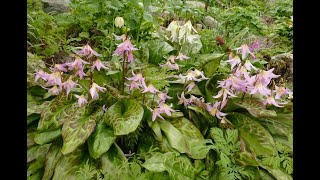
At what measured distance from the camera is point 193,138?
1.86 meters

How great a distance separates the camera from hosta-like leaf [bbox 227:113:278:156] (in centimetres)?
179

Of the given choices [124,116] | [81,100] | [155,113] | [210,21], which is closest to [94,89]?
[81,100]

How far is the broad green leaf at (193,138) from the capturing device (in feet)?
5.77

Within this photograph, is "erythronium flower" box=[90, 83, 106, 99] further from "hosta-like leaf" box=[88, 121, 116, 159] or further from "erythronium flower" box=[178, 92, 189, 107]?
"erythronium flower" box=[178, 92, 189, 107]

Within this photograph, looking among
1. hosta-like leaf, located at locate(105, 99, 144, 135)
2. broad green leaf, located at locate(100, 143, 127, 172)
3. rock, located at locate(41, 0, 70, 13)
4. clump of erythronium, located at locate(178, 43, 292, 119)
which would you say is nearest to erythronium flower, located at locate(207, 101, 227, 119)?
clump of erythronium, located at locate(178, 43, 292, 119)

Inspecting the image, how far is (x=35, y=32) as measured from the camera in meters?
3.20

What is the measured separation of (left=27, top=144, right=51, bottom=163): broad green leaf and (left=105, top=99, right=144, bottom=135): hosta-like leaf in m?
0.38

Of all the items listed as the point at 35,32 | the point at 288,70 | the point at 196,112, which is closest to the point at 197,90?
the point at 196,112

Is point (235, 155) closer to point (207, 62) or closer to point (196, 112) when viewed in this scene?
point (196, 112)

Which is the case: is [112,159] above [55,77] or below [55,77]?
below

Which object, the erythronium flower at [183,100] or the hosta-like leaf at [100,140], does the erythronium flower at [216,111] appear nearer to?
the erythronium flower at [183,100]

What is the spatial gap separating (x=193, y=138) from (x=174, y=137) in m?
0.11

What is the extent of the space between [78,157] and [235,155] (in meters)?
0.79

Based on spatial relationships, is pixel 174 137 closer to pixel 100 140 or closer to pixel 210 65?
pixel 100 140
